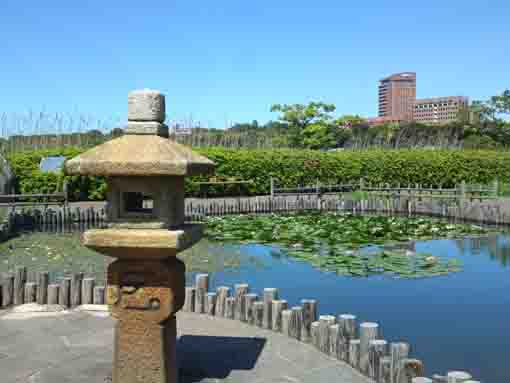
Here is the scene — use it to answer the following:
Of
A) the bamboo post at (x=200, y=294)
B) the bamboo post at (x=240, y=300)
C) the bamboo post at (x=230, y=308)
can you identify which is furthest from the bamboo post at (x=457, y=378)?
the bamboo post at (x=200, y=294)

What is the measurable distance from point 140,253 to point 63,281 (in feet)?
10.4

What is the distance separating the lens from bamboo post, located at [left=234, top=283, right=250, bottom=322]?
20.0 feet

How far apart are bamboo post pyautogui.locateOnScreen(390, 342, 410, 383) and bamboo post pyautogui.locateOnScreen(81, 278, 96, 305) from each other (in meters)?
4.04

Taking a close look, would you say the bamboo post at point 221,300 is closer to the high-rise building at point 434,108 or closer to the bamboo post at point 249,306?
the bamboo post at point 249,306

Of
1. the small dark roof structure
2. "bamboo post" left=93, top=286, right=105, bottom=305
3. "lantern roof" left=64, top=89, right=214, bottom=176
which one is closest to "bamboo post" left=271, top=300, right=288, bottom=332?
"lantern roof" left=64, top=89, right=214, bottom=176

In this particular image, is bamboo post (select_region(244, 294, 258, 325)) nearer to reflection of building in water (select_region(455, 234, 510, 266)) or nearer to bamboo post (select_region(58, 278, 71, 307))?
bamboo post (select_region(58, 278, 71, 307))

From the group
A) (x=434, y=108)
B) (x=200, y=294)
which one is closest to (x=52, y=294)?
(x=200, y=294)

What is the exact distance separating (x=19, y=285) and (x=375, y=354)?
4.65 metres

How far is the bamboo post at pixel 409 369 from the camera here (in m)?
4.16

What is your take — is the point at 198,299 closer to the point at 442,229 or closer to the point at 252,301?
the point at 252,301

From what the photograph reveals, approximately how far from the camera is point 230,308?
6250 mm

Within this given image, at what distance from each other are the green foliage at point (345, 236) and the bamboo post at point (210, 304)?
13.3 ft

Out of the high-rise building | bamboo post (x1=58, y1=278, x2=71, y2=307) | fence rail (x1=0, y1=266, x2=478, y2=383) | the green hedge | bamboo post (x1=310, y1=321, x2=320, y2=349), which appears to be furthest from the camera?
the high-rise building

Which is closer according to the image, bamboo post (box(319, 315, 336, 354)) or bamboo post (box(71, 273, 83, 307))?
bamboo post (box(319, 315, 336, 354))
